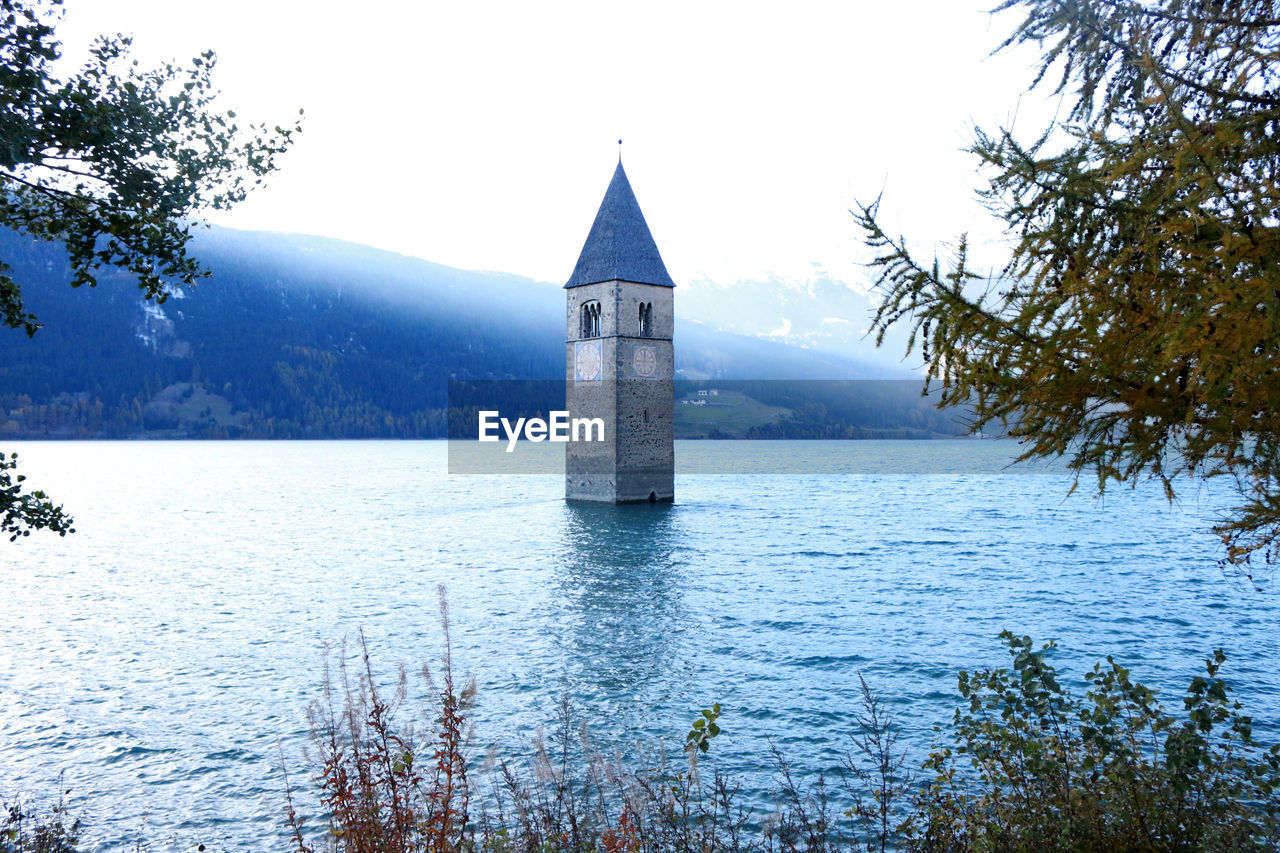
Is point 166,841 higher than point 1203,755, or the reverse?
point 1203,755

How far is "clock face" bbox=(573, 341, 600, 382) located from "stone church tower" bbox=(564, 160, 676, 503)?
0.07 metres

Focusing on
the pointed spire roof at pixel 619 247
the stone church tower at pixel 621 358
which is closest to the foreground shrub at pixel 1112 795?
the stone church tower at pixel 621 358

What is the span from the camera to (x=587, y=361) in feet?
179

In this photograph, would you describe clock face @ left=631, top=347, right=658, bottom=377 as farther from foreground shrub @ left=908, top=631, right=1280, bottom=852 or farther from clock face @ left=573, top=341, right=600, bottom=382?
foreground shrub @ left=908, top=631, right=1280, bottom=852

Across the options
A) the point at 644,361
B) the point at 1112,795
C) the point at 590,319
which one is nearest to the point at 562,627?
the point at 1112,795

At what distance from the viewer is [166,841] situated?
1073 centimetres

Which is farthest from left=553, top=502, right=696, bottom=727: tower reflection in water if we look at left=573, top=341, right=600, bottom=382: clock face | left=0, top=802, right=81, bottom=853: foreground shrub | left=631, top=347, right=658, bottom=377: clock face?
left=573, top=341, right=600, bottom=382: clock face

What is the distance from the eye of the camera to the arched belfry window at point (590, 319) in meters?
54.8

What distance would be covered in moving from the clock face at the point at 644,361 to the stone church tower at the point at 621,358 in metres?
0.07

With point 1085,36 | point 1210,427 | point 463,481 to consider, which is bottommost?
point 463,481

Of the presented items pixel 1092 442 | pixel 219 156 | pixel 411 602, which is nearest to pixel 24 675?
pixel 411 602

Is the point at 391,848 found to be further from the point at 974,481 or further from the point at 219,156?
the point at 974,481

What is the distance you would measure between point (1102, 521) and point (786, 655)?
47732mm

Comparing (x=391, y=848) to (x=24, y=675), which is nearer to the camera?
(x=391, y=848)
